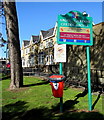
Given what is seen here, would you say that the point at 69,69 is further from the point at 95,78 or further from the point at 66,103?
the point at 66,103

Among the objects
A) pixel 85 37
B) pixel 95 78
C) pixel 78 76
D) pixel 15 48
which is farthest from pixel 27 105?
pixel 78 76

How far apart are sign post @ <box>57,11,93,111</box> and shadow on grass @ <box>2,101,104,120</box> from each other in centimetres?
59

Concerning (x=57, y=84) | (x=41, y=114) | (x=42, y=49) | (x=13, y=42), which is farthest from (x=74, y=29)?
(x=42, y=49)

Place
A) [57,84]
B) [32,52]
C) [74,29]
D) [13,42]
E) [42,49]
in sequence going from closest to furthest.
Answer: [57,84] < [74,29] < [13,42] < [42,49] < [32,52]

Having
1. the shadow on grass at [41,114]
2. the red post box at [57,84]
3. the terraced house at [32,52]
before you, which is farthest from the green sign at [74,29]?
the terraced house at [32,52]

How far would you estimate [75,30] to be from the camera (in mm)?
5383

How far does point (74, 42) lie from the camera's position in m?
5.36

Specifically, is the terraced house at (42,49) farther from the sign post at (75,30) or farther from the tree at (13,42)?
the sign post at (75,30)

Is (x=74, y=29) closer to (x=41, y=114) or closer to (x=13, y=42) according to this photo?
(x=41, y=114)

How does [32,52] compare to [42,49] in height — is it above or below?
below

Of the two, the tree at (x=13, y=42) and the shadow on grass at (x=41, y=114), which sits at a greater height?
the tree at (x=13, y=42)

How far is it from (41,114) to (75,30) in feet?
10.5

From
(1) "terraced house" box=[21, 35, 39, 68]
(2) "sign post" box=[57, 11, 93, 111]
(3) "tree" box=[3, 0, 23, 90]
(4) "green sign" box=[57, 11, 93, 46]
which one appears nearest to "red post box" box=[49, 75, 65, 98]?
(2) "sign post" box=[57, 11, 93, 111]

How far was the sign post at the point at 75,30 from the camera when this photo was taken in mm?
5266
